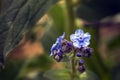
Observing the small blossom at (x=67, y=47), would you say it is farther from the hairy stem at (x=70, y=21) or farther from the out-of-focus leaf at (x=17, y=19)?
the hairy stem at (x=70, y=21)

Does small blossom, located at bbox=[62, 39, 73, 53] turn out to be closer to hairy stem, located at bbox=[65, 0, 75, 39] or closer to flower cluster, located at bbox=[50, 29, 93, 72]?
flower cluster, located at bbox=[50, 29, 93, 72]

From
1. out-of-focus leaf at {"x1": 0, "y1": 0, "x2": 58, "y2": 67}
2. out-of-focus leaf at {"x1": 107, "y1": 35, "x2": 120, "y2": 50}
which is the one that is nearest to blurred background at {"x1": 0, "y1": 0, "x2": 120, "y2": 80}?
out-of-focus leaf at {"x1": 107, "y1": 35, "x2": 120, "y2": 50}

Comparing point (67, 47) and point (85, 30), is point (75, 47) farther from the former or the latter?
point (85, 30)

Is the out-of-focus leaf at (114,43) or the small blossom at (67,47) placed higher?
the out-of-focus leaf at (114,43)

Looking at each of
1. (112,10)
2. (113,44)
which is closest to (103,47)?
(113,44)

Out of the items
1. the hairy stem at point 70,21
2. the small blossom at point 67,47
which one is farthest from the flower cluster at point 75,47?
the hairy stem at point 70,21

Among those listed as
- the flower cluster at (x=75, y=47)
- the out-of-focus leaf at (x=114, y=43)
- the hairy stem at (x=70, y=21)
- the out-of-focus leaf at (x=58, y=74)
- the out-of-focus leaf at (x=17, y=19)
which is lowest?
the flower cluster at (x=75, y=47)

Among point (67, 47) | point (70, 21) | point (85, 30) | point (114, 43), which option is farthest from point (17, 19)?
point (114, 43)
